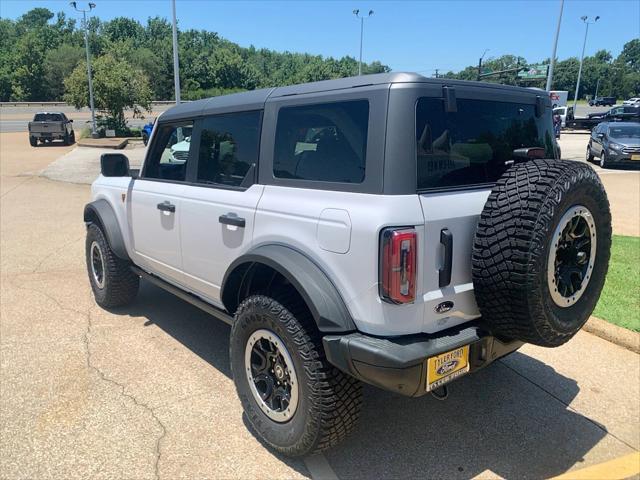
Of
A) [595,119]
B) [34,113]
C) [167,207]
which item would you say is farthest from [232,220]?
[34,113]

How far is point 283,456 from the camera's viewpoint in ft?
8.93

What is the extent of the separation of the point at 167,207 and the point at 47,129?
2555cm

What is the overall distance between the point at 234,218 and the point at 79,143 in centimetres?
2521

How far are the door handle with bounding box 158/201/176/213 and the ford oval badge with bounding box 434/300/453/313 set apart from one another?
7.01 ft

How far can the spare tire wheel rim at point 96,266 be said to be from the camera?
488cm

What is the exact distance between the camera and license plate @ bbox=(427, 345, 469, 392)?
2.26 meters

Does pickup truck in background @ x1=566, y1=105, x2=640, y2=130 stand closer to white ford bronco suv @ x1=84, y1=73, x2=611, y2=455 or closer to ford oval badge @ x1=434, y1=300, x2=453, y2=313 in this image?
white ford bronco suv @ x1=84, y1=73, x2=611, y2=455

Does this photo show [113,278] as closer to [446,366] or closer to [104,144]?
[446,366]

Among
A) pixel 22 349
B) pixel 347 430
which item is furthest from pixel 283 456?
pixel 22 349

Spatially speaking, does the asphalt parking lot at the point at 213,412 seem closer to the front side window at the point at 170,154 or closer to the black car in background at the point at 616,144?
the front side window at the point at 170,154

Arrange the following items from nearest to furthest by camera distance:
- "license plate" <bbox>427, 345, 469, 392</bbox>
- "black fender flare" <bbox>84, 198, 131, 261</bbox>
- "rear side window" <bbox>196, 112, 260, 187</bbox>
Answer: "license plate" <bbox>427, 345, 469, 392</bbox>, "rear side window" <bbox>196, 112, 260, 187</bbox>, "black fender flare" <bbox>84, 198, 131, 261</bbox>

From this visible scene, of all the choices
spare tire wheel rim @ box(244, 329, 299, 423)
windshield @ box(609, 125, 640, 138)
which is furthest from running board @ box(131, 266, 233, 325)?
windshield @ box(609, 125, 640, 138)

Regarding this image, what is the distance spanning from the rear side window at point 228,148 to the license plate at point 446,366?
1.57 m

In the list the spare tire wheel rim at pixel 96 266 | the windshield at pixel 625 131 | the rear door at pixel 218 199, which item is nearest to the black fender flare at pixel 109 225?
the spare tire wheel rim at pixel 96 266
